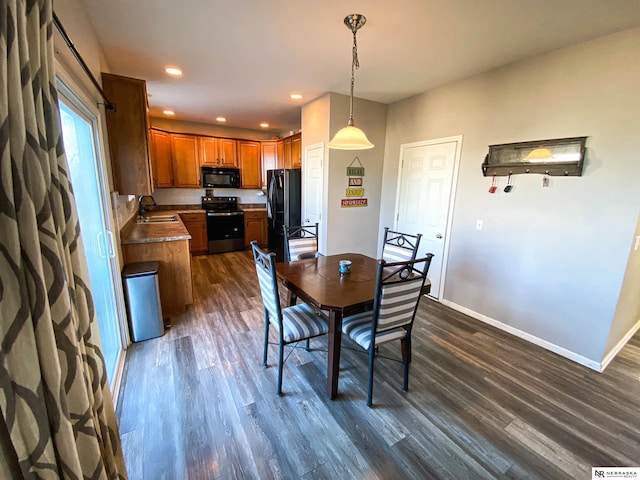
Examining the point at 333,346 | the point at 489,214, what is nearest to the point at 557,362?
the point at 489,214

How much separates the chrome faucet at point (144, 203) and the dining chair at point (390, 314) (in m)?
4.59

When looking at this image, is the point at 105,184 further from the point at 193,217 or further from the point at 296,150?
the point at 193,217

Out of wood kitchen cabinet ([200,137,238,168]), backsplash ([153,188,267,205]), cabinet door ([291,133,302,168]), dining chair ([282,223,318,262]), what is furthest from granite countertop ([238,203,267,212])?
dining chair ([282,223,318,262])

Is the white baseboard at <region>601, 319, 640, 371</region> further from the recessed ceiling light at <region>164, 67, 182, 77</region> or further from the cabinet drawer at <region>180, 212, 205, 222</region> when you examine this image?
the cabinet drawer at <region>180, 212, 205, 222</region>

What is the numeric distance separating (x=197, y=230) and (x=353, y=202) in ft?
10.8

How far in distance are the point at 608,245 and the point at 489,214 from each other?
36.6 inches

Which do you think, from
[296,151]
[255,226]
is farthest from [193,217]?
[296,151]

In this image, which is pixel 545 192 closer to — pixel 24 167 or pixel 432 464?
pixel 432 464

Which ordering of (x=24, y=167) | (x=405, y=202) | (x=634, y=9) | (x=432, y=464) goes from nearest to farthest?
1. (x=24, y=167)
2. (x=432, y=464)
3. (x=634, y=9)
4. (x=405, y=202)

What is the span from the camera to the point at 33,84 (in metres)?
0.81

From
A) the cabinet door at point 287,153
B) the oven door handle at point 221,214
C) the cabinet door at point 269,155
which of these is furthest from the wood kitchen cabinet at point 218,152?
the cabinet door at point 287,153

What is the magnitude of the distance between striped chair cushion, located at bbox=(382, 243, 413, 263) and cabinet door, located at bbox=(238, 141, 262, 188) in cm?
404

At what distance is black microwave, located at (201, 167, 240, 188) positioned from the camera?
18.1ft

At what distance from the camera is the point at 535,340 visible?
2.65m
